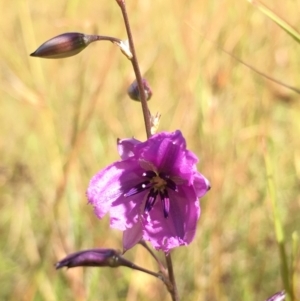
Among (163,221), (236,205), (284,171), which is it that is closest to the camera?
(163,221)

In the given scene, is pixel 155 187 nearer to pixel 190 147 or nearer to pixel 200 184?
pixel 200 184

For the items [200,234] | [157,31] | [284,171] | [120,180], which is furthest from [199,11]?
[120,180]

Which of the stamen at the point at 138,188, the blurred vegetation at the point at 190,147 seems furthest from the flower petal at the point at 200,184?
the blurred vegetation at the point at 190,147

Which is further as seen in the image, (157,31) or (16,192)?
(157,31)

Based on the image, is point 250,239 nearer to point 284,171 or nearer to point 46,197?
point 284,171

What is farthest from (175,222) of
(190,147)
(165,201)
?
(190,147)

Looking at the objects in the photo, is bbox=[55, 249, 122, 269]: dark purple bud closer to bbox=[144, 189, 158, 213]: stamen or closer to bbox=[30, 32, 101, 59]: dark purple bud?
bbox=[144, 189, 158, 213]: stamen
